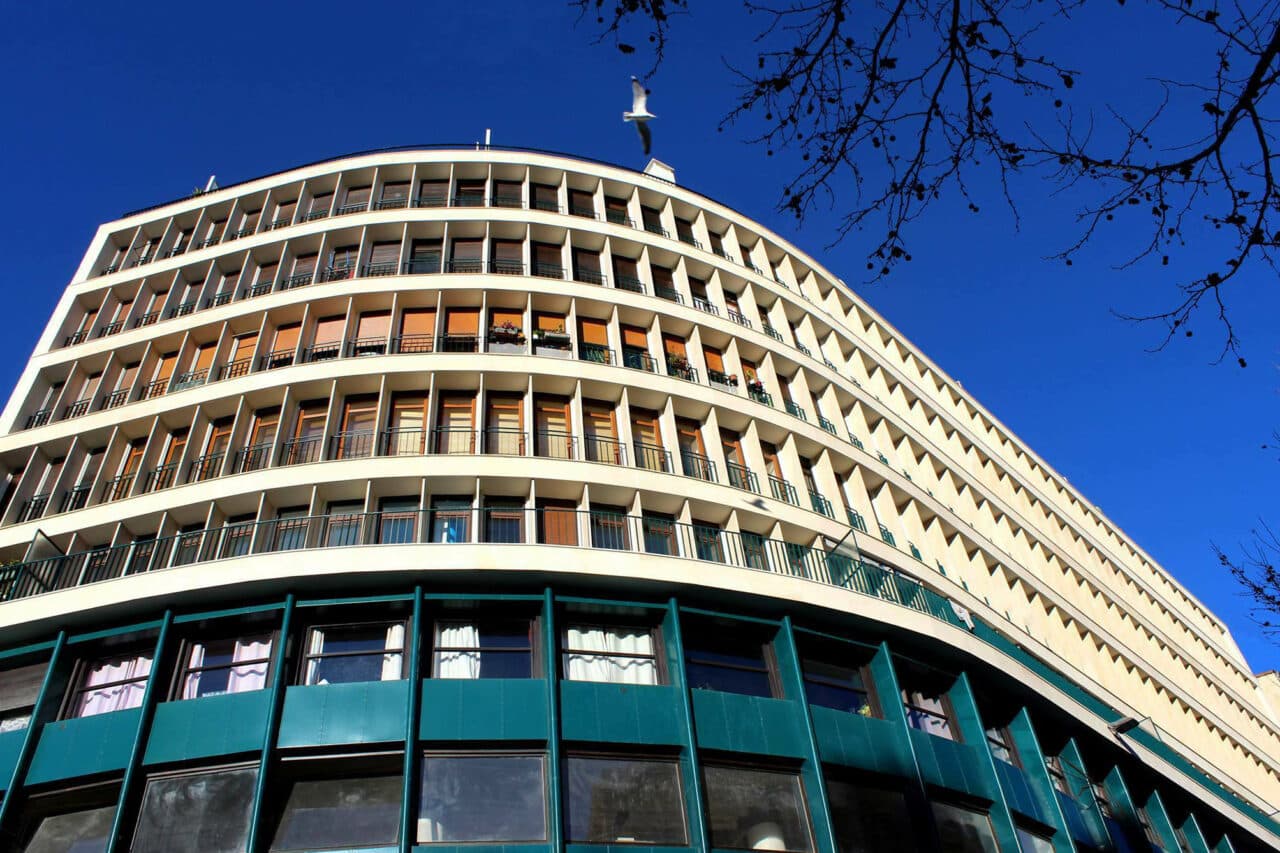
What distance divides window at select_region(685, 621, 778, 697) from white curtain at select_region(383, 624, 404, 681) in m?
5.27

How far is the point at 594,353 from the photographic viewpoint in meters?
23.6

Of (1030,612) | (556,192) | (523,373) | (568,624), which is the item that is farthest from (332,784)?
(1030,612)

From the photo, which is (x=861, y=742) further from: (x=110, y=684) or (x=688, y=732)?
(x=110, y=684)

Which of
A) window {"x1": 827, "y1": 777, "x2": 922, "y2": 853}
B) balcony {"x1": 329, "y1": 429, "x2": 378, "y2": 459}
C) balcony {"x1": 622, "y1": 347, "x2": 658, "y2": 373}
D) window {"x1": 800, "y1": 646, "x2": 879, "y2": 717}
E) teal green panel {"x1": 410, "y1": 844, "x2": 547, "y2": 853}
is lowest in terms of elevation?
teal green panel {"x1": 410, "y1": 844, "x2": 547, "y2": 853}

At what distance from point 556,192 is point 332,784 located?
18.6m

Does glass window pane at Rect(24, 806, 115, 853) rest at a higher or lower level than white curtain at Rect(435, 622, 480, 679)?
lower

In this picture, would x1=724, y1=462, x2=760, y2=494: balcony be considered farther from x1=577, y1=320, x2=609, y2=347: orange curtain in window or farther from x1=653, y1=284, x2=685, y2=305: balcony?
x1=653, y1=284, x2=685, y2=305: balcony

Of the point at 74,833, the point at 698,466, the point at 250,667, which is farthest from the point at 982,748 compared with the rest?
the point at 74,833

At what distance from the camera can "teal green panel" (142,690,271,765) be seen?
14.9 m

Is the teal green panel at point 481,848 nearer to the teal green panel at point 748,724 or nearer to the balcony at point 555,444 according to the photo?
the teal green panel at point 748,724

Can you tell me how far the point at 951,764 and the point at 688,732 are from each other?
6093 mm

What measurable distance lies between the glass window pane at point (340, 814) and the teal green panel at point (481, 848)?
595mm

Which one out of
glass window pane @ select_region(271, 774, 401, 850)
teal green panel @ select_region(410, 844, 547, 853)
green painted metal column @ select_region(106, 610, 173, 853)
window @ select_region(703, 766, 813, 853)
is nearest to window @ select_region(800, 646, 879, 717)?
window @ select_region(703, 766, 813, 853)

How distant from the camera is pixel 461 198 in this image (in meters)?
27.0
